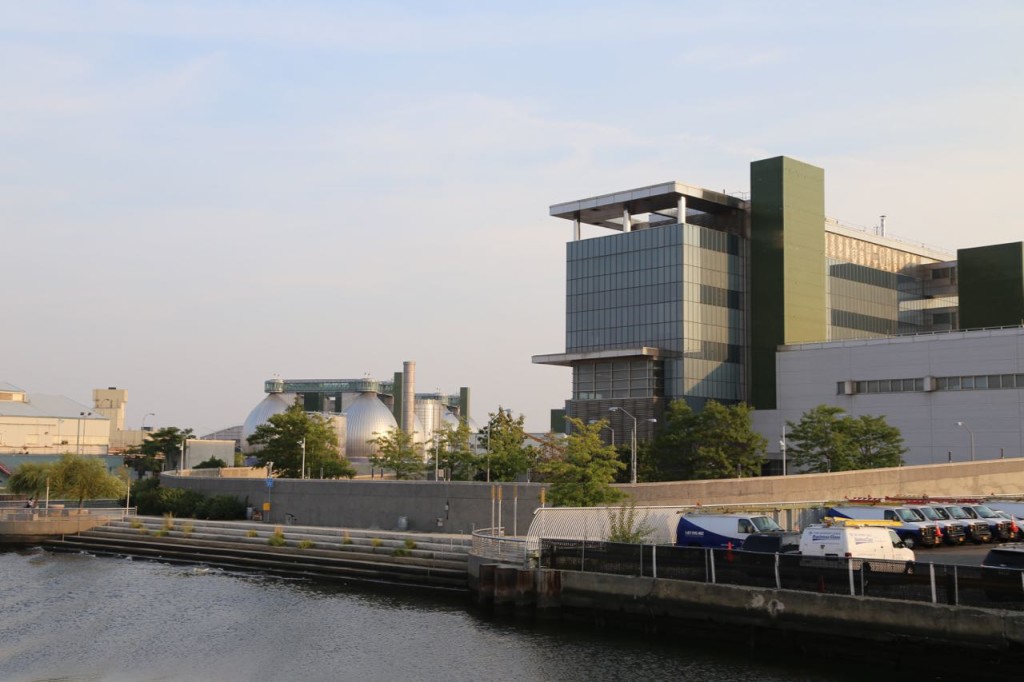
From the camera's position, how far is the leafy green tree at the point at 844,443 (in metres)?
89.0

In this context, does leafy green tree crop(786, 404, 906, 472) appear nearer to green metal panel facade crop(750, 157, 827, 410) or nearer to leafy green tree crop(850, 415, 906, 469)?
leafy green tree crop(850, 415, 906, 469)

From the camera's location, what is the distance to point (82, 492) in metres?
74.1

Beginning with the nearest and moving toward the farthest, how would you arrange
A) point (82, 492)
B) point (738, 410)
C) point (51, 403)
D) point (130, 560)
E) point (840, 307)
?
point (130, 560) < point (82, 492) < point (738, 410) < point (840, 307) < point (51, 403)

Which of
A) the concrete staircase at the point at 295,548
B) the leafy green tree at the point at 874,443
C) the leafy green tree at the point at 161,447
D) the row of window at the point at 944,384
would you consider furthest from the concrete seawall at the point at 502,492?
the leafy green tree at the point at 161,447

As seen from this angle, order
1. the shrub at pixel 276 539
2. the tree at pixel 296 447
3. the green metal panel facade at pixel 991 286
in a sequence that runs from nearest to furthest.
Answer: the shrub at pixel 276 539, the tree at pixel 296 447, the green metal panel facade at pixel 991 286

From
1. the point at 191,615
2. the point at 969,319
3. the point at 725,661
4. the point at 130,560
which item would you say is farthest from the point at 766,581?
the point at 969,319

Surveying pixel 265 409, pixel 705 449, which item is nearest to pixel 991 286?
pixel 705 449

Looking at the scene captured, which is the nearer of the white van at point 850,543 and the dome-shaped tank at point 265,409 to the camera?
the white van at point 850,543

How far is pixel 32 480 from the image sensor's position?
74.6 m

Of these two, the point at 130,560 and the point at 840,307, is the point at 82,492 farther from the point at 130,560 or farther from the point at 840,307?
the point at 840,307

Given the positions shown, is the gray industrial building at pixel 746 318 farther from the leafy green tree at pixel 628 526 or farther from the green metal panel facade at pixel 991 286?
the leafy green tree at pixel 628 526

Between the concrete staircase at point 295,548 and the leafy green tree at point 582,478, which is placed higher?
the leafy green tree at point 582,478

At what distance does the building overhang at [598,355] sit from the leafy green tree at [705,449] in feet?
62.6

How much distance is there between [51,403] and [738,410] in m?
124
